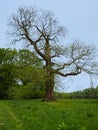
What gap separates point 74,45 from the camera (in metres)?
45.8

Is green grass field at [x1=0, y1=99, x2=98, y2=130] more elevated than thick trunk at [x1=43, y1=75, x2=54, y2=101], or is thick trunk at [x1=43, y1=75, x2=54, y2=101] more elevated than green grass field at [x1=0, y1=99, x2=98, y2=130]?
thick trunk at [x1=43, y1=75, x2=54, y2=101]

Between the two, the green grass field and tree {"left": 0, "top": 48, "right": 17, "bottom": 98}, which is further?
tree {"left": 0, "top": 48, "right": 17, "bottom": 98}

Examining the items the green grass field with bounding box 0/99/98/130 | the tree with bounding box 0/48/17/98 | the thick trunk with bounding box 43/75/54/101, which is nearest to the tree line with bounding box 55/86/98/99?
the tree with bounding box 0/48/17/98

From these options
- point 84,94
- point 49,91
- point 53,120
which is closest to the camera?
point 53,120

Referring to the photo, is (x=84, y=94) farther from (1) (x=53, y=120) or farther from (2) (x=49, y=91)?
(1) (x=53, y=120)

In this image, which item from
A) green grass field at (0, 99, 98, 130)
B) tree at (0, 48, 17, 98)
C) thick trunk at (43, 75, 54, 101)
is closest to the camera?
green grass field at (0, 99, 98, 130)

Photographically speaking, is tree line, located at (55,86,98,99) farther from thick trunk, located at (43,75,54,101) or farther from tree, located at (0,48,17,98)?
thick trunk, located at (43,75,54,101)

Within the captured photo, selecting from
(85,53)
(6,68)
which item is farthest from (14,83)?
(85,53)

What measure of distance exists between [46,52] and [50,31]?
17.3 ft

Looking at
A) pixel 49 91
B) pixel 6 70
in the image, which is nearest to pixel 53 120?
pixel 49 91

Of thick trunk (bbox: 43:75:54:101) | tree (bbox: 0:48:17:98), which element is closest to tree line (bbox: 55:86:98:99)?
tree (bbox: 0:48:17:98)

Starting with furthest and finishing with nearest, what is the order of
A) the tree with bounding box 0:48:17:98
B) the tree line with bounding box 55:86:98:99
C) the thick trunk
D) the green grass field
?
the tree line with bounding box 55:86:98:99 → the tree with bounding box 0:48:17:98 → the thick trunk → the green grass field

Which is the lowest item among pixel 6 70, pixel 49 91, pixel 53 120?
pixel 53 120

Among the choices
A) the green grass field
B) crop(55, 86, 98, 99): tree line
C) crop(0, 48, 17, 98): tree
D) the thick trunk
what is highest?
crop(0, 48, 17, 98): tree
